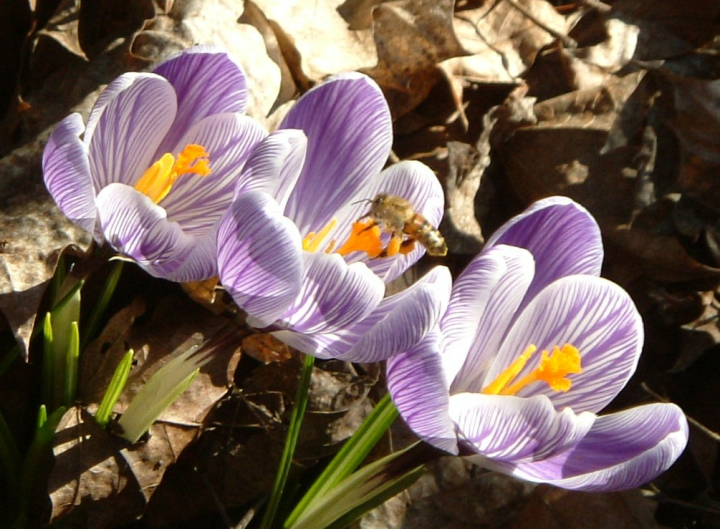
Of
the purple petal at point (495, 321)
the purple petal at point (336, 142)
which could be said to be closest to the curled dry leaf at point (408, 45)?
the purple petal at point (336, 142)

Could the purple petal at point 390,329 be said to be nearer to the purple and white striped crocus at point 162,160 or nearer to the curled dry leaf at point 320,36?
the purple and white striped crocus at point 162,160

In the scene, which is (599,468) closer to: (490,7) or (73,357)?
(73,357)

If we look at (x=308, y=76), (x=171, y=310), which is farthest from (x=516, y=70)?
(x=171, y=310)

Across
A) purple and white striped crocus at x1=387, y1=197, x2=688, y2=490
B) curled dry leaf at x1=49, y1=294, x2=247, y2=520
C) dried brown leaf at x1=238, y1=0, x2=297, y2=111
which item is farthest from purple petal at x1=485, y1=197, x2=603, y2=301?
dried brown leaf at x1=238, y1=0, x2=297, y2=111

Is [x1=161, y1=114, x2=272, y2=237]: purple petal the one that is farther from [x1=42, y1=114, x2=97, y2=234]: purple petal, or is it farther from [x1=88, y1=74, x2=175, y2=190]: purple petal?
[x1=42, y1=114, x2=97, y2=234]: purple petal

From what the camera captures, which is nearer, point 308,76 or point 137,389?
point 137,389

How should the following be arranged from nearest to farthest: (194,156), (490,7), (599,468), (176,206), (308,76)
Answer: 1. (599,468)
2. (194,156)
3. (176,206)
4. (308,76)
5. (490,7)
